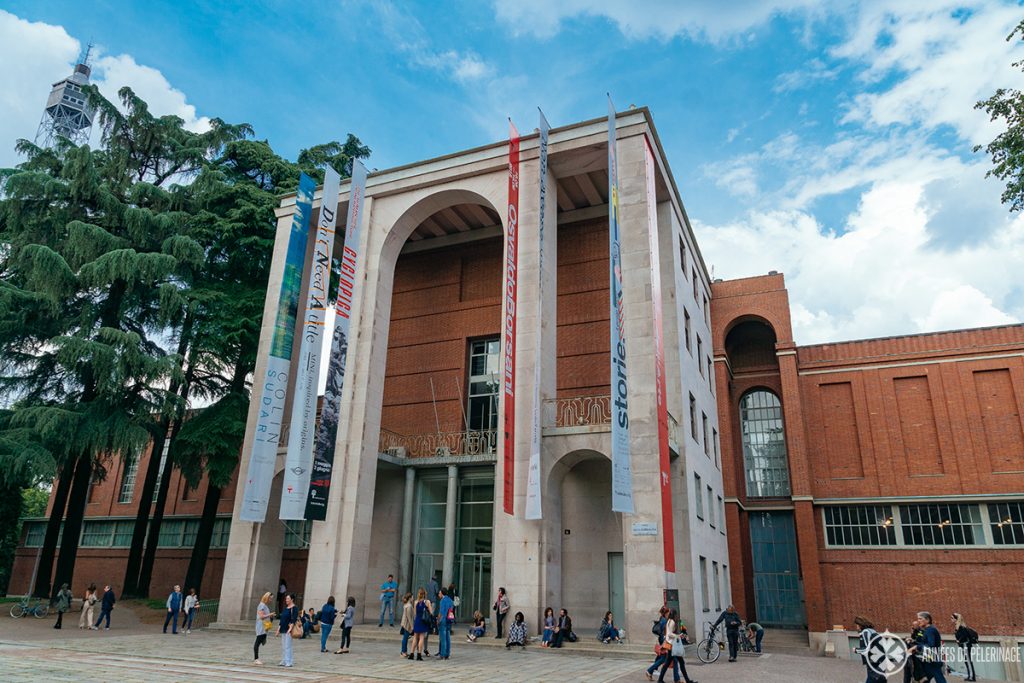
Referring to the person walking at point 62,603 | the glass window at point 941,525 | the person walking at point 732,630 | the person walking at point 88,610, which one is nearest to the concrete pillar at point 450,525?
the person walking at point 732,630

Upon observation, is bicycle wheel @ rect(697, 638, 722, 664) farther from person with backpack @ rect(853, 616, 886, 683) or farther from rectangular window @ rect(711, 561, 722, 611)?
person with backpack @ rect(853, 616, 886, 683)

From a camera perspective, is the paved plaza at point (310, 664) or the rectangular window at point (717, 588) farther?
the rectangular window at point (717, 588)

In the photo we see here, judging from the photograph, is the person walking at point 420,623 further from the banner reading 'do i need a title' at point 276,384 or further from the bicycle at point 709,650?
the banner reading 'do i need a title' at point 276,384

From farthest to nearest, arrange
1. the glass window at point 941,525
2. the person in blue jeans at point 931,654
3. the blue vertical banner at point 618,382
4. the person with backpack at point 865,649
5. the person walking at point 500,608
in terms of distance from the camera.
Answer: the glass window at point 941,525, the person walking at point 500,608, the blue vertical banner at point 618,382, the person in blue jeans at point 931,654, the person with backpack at point 865,649

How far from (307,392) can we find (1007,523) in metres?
27.4

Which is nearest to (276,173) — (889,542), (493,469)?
(493,469)

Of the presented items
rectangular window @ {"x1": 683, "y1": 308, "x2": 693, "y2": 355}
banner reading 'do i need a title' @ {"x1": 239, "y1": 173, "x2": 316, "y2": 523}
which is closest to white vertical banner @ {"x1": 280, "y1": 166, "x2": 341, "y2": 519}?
banner reading 'do i need a title' @ {"x1": 239, "y1": 173, "x2": 316, "y2": 523}

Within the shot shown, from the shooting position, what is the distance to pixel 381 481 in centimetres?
2483

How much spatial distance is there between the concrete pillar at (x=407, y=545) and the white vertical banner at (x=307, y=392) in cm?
434

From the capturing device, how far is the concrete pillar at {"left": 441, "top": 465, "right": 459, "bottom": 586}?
70.6 ft

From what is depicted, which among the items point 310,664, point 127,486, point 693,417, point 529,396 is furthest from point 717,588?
point 127,486

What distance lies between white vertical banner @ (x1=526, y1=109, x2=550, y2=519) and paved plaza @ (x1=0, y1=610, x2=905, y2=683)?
370cm

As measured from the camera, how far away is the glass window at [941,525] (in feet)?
89.7

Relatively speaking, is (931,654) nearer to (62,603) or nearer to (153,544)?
(62,603)
